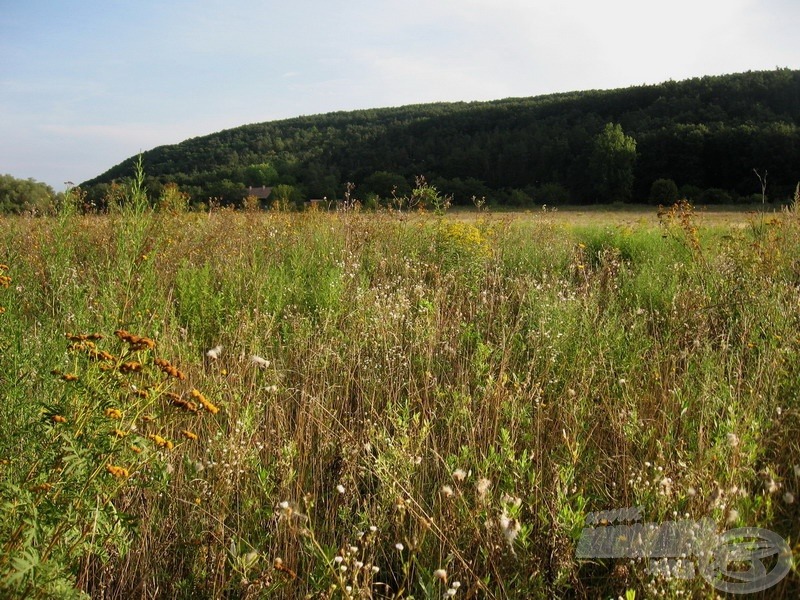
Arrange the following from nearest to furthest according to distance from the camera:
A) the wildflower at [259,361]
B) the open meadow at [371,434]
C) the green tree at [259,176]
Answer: the open meadow at [371,434] < the wildflower at [259,361] < the green tree at [259,176]

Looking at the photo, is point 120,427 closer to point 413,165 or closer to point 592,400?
point 592,400

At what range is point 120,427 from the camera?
1.73m

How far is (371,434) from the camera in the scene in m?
2.57

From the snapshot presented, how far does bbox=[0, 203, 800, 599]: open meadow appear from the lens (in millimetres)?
1734

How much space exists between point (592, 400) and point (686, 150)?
55.1 metres

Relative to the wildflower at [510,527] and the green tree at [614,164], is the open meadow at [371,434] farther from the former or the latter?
the green tree at [614,164]

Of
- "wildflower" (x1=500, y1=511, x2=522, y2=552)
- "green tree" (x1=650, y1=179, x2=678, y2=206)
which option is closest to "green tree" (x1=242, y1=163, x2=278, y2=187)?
"green tree" (x1=650, y1=179, x2=678, y2=206)

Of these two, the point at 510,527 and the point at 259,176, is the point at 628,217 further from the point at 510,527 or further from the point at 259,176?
the point at 259,176

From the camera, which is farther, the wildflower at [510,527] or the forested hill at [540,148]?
the forested hill at [540,148]
